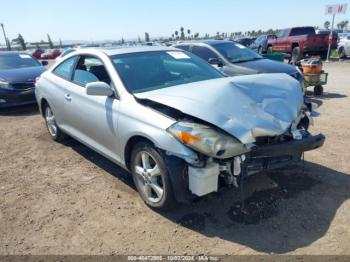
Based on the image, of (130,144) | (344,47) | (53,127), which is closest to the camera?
(130,144)

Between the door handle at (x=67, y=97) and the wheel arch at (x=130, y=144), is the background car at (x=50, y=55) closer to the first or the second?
the door handle at (x=67, y=97)

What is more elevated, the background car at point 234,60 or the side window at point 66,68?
the side window at point 66,68

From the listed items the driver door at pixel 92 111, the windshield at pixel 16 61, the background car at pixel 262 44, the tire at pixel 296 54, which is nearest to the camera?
the driver door at pixel 92 111

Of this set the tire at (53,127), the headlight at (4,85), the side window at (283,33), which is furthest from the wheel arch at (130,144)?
the side window at (283,33)

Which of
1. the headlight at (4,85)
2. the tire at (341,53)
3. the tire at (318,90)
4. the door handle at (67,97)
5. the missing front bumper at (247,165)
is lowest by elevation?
the tire at (341,53)

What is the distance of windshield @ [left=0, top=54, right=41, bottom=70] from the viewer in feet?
30.7

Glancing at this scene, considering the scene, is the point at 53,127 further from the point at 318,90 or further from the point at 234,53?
the point at 318,90

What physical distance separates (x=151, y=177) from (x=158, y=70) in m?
1.48

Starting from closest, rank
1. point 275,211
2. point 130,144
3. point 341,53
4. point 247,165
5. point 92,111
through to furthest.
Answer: point 247,165, point 275,211, point 130,144, point 92,111, point 341,53

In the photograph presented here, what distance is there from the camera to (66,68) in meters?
5.05

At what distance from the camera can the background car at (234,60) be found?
8011 millimetres

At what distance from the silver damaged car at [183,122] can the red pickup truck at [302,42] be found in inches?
601

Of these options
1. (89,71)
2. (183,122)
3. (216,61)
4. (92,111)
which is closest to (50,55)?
(216,61)

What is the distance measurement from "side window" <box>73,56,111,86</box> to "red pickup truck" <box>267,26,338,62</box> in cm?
1519
